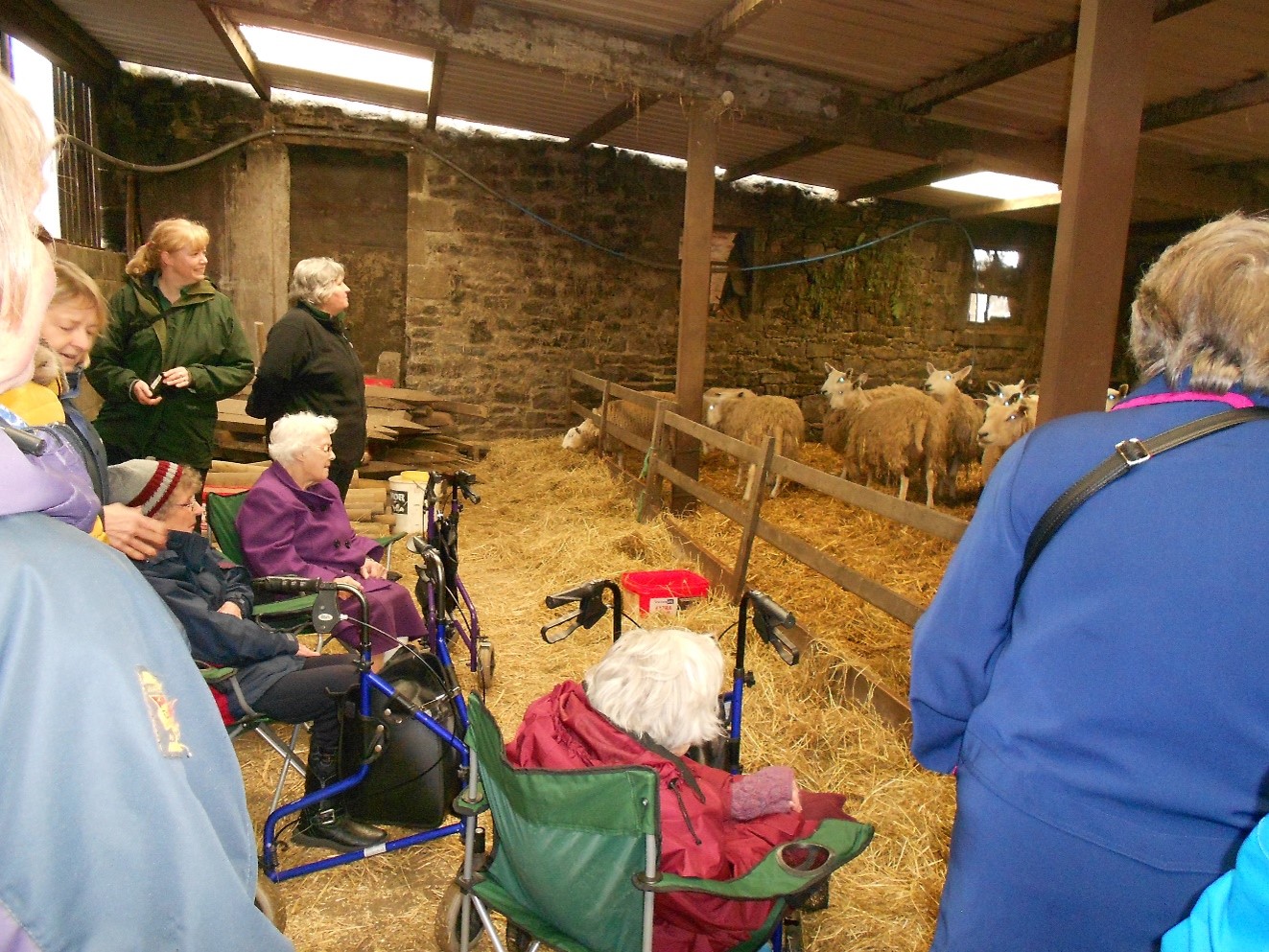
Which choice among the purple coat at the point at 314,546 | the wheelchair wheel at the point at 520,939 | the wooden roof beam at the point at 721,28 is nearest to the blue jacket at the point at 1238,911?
the wheelchair wheel at the point at 520,939

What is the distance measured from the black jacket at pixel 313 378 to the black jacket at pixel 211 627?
1222mm

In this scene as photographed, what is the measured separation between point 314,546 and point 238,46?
583 centimetres

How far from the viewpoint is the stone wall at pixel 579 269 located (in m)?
8.87

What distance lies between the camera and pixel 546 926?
1.71 metres

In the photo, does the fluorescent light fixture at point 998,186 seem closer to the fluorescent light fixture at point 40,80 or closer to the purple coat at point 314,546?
the purple coat at point 314,546

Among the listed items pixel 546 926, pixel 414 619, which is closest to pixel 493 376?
pixel 414 619

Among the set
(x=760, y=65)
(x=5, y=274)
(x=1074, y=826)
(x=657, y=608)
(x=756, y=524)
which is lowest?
(x=657, y=608)

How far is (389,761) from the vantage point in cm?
248

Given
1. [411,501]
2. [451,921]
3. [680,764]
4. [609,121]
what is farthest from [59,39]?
[680,764]

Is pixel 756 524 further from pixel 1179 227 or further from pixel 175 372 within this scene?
pixel 1179 227

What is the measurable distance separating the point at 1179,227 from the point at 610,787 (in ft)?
43.7

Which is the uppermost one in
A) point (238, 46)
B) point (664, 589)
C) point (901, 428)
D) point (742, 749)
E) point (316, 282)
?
point (238, 46)

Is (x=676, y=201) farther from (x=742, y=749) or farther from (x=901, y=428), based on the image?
(x=742, y=749)

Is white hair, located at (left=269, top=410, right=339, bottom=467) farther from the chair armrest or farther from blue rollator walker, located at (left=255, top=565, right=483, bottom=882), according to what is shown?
the chair armrest
